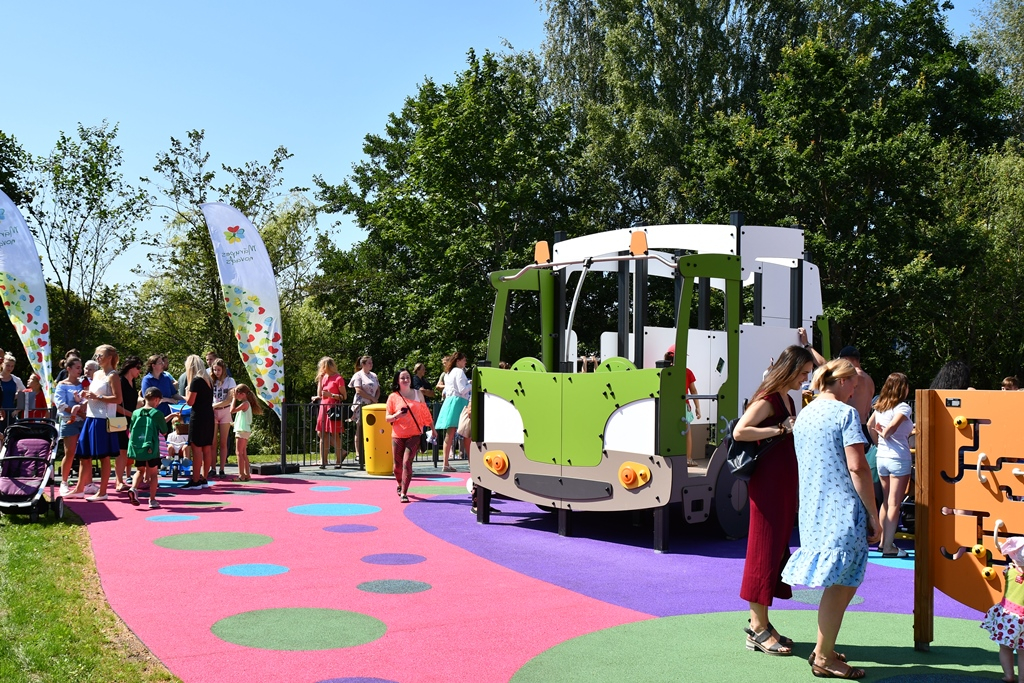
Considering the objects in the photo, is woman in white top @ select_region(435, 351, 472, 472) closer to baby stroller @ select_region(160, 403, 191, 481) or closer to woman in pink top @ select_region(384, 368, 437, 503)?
woman in pink top @ select_region(384, 368, 437, 503)

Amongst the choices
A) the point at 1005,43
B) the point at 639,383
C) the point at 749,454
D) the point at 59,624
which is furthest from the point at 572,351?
the point at 1005,43

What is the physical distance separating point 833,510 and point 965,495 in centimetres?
107

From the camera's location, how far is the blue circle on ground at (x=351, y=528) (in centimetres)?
981

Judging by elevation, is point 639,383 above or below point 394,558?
above

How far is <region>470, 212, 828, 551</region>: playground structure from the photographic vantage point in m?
9.03

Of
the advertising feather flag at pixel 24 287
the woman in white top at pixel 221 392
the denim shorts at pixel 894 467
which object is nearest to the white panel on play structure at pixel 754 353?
the denim shorts at pixel 894 467

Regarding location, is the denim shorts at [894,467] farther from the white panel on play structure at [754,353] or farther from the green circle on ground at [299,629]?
the green circle on ground at [299,629]

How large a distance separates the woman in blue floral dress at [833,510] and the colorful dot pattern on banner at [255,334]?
10.3 meters

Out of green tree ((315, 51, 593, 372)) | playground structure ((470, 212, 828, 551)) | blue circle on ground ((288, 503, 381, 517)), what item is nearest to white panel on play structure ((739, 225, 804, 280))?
playground structure ((470, 212, 828, 551))

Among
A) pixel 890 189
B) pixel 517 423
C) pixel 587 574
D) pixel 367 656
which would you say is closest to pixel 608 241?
pixel 517 423

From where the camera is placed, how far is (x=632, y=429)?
912 cm

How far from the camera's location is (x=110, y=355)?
1116 cm

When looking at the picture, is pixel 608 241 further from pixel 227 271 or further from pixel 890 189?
pixel 890 189

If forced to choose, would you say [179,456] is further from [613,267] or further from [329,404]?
[613,267]
